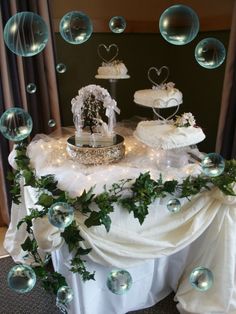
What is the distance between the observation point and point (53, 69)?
2.10 meters

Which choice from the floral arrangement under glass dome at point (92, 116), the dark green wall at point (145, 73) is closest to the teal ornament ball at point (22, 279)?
the floral arrangement under glass dome at point (92, 116)

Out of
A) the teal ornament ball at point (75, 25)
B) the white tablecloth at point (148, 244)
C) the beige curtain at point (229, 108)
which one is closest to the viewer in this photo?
the white tablecloth at point (148, 244)

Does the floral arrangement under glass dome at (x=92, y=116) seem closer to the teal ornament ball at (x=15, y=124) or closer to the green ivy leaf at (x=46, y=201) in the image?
the teal ornament ball at (x=15, y=124)

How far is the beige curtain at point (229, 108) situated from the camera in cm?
179

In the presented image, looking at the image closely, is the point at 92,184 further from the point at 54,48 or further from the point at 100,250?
the point at 54,48

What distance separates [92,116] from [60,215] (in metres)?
0.67

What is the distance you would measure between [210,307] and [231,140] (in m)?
0.90

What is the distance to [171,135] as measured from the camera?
1340 millimetres

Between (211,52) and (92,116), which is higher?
(211,52)

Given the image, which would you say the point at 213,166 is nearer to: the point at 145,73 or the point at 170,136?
the point at 170,136

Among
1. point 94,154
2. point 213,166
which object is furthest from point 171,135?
point 94,154

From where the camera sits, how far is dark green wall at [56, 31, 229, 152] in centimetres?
220

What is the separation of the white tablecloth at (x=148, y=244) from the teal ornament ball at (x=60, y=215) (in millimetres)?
104

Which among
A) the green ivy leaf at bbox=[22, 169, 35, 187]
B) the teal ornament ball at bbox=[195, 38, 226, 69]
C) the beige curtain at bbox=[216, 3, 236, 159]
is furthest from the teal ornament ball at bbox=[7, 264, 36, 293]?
the beige curtain at bbox=[216, 3, 236, 159]
